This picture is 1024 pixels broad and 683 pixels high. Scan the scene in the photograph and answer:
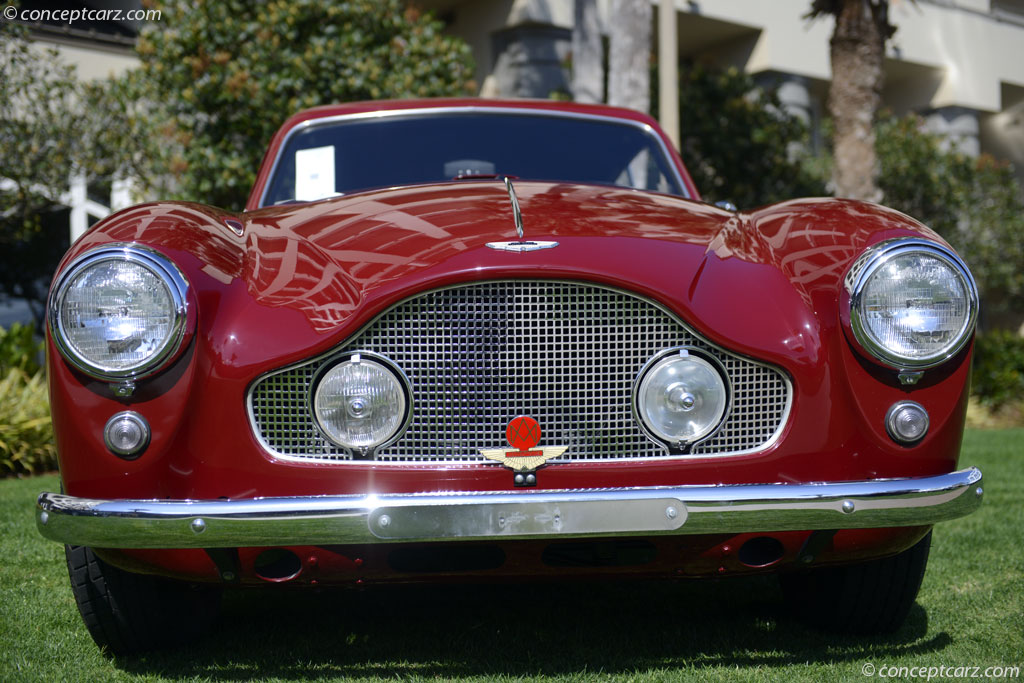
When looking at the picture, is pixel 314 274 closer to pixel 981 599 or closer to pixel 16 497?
pixel 981 599

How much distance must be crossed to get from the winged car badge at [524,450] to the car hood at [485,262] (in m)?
0.32

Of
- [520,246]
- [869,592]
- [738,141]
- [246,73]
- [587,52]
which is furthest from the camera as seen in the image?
[738,141]

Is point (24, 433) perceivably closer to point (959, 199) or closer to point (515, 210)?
point (515, 210)

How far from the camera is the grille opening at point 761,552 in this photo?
2.26 meters

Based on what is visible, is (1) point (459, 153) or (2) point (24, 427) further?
(2) point (24, 427)

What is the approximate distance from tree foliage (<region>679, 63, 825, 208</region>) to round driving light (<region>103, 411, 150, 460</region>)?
10327 millimetres

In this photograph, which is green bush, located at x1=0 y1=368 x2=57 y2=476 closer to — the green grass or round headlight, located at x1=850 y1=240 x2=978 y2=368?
the green grass

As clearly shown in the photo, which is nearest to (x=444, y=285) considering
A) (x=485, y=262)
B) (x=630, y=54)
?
(x=485, y=262)

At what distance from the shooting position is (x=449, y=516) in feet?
6.56

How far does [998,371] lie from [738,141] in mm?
4213

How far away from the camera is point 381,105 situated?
375 centimetres

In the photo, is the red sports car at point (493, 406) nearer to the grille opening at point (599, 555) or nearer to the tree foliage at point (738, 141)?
the grille opening at point (599, 555)

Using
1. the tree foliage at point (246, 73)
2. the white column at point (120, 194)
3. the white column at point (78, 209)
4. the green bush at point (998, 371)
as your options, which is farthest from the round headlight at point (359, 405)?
the green bush at point (998, 371)

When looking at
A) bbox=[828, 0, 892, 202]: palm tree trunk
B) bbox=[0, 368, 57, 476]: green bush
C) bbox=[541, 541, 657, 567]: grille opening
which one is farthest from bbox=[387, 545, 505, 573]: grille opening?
bbox=[828, 0, 892, 202]: palm tree trunk
